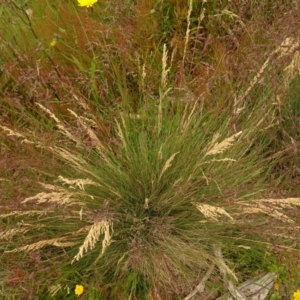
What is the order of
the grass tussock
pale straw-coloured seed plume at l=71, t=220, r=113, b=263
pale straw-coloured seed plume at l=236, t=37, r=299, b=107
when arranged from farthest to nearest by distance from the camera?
the grass tussock → pale straw-coloured seed plume at l=236, t=37, r=299, b=107 → pale straw-coloured seed plume at l=71, t=220, r=113, b=263

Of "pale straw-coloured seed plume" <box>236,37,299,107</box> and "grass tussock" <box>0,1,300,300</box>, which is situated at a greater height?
"pale straw-coloured seed plume" <box>236,37,299,107</box>

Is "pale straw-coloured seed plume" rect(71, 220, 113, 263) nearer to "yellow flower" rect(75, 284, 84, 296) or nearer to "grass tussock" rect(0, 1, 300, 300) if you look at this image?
"grass tussock" rect(0, 1, 300, 300)

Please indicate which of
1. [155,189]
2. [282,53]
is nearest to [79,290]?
[155,189]

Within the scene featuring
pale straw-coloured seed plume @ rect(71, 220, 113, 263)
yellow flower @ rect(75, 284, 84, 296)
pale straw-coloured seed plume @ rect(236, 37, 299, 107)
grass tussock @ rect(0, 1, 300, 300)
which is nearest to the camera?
pale straw-coloured seed plume @ rect(71, 220, 113, 263)

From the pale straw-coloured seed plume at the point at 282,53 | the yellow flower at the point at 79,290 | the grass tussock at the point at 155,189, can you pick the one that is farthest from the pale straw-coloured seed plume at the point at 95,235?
the pale straw-coloured seed plume at the point at 282,53

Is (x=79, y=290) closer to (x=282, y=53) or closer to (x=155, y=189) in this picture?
(x=155, y=189)

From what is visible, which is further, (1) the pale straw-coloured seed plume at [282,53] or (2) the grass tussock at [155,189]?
(2) the grass tussock at [155,189]

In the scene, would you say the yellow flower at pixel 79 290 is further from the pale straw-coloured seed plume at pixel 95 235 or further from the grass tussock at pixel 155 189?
the pale straw-coloured seed plume at pixel 95 235

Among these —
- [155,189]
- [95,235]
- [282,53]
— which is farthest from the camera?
[155,189]

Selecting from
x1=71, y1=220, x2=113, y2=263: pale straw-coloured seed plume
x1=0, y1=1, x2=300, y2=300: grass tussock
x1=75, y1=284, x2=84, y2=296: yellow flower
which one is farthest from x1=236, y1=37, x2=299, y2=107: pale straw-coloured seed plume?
x1=75, y1=284, x2=84, y2=296: yellow flower

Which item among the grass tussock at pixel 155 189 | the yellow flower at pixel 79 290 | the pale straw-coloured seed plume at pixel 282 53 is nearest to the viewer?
the pale straw-coloured seed plume at pixel 282 53

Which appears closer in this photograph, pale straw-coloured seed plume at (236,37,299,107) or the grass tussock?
pale straw-coloured seed plume at (236,37,299,107)

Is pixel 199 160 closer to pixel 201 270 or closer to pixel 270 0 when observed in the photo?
pixel 201 270

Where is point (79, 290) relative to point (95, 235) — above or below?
below
